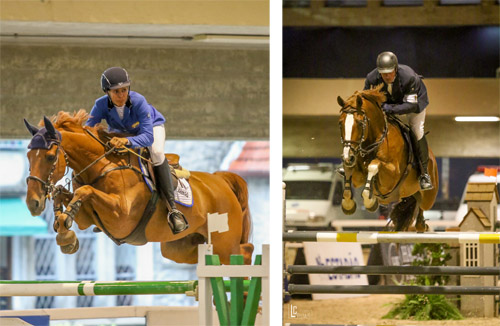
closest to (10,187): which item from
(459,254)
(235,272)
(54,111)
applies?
(54,111)

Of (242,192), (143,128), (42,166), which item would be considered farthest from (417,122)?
(42,166)

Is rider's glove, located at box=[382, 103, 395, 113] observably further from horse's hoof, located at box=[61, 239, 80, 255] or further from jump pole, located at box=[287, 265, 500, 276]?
horse's hoof, located at box=[61, 239, 80, 255]

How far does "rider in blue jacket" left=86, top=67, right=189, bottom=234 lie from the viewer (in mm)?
3191

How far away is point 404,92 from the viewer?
3068 millimetres

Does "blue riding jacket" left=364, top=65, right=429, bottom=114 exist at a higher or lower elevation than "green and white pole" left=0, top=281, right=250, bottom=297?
higher

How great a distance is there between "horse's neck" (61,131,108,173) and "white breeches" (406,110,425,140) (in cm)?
138

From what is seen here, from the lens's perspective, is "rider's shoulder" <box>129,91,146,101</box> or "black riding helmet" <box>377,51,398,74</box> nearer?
"black riding helmet" <box>377,51,398,74</box>

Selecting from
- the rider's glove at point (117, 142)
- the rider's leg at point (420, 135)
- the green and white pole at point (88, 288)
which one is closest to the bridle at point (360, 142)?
the rider's leg at point (420, 135)

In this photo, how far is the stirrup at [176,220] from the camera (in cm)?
330

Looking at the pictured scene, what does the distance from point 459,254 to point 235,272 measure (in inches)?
51.5

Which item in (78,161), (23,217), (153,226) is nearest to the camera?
(78,161)

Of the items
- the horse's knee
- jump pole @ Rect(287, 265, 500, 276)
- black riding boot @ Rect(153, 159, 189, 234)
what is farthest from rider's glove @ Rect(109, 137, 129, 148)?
jump pole @ Rect(287, 265, 500, 276)

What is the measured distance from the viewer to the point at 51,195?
2.92 m

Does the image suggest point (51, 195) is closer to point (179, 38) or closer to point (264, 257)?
point (264, 257)
